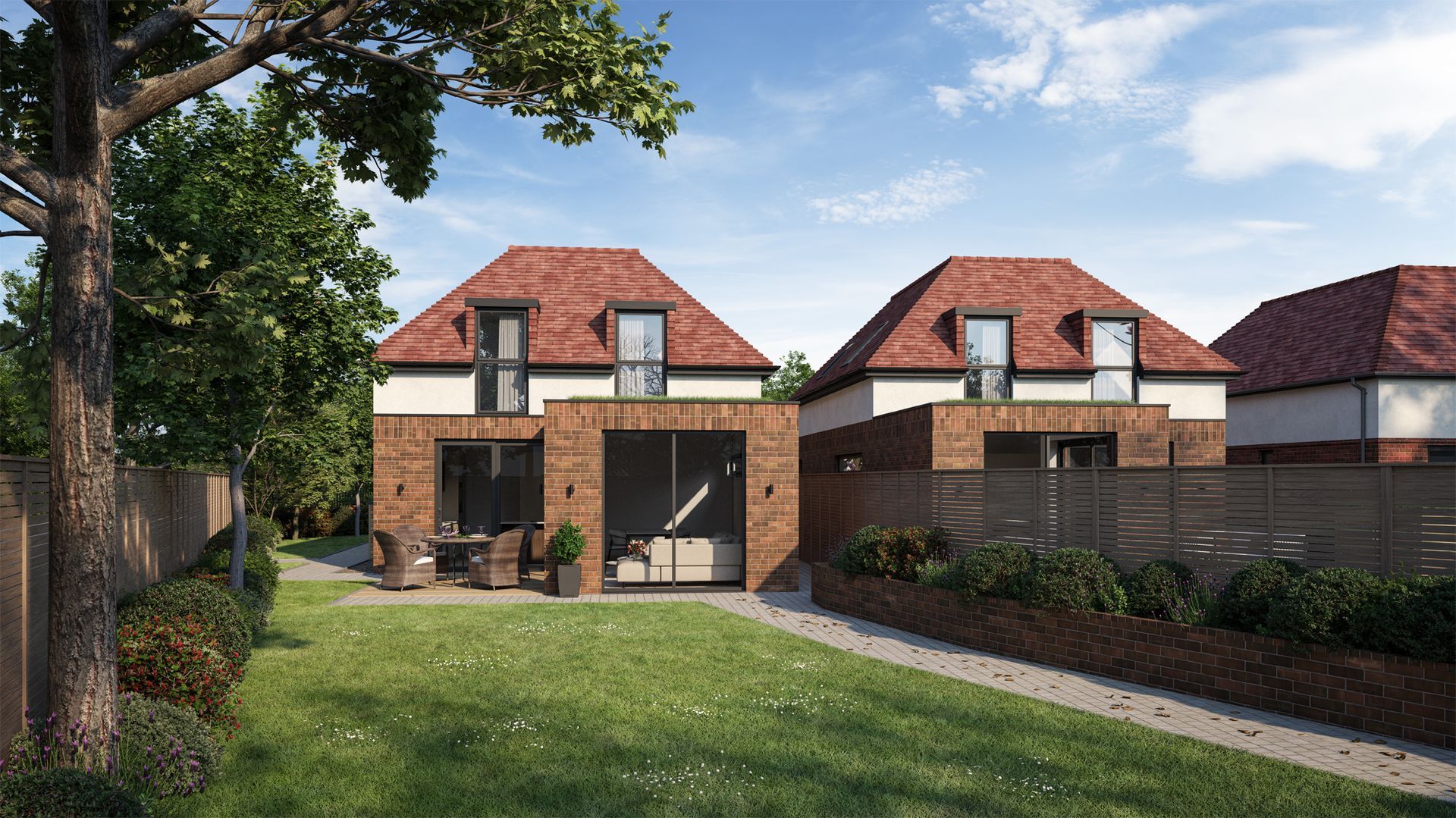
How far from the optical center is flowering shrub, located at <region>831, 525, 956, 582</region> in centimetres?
1272

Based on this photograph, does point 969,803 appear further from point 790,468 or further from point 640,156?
point 790,468

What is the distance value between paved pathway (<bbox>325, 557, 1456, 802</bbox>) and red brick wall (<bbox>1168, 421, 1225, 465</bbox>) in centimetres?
1080

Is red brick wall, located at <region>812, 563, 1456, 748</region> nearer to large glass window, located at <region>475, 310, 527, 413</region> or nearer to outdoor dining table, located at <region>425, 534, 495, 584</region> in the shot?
outdoor dining table, located at <region>425, 534, 495, 584</region>

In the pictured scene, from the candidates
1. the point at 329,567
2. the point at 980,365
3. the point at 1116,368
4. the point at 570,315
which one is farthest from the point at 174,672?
the point at 1116,368

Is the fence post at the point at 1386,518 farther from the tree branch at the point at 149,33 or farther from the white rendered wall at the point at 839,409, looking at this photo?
the white rendered wall at the point at 839,409

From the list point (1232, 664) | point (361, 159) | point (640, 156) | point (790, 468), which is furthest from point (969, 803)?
point (790, 468)

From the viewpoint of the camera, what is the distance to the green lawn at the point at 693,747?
548cm

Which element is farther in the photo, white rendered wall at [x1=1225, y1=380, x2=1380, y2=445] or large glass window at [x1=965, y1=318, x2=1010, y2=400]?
white rendered wall at [x1=1225, y1=380, x2=1380, y2=445]

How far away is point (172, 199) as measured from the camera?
10.9 metres

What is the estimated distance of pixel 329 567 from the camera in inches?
845

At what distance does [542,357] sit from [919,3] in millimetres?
11901

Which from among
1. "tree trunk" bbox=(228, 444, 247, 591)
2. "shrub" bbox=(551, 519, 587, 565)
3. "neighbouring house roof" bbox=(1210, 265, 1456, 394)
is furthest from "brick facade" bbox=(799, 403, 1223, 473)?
"tree trunk" bbox=(228, 444, 247, 591)

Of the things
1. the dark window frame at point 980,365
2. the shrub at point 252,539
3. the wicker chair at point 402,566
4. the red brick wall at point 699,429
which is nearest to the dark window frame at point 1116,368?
the dark window frame at point 980,365

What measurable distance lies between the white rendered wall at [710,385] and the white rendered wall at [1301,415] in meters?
14.6
